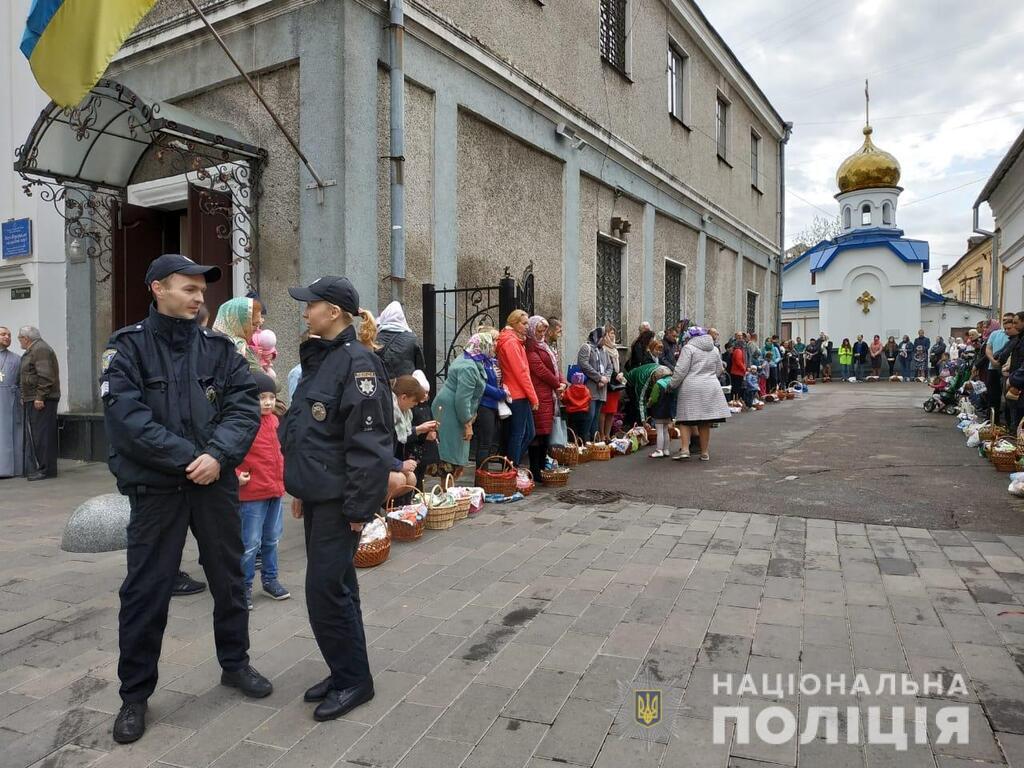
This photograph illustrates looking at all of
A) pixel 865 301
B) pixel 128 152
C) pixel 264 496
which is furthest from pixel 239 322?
pixel 865 301

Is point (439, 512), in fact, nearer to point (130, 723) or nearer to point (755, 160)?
point (130, 723)

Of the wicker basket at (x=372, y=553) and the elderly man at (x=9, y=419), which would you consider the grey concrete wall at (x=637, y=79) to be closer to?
the wicker basket at (x=372, y=553)

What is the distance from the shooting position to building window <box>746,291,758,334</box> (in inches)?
902

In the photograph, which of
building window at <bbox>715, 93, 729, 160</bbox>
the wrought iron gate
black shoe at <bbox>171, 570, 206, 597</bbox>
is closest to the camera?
black shoe at <bbox>171, 570, 206, 597</bbox>

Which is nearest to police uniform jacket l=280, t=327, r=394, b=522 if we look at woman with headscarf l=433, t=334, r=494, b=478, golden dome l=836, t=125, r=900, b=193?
woman with headscarf l=433, t=334, r=494, b=478

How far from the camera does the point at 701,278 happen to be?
18203mm

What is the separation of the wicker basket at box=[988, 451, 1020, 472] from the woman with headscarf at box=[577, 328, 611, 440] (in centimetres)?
461

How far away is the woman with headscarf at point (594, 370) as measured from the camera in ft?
32.8

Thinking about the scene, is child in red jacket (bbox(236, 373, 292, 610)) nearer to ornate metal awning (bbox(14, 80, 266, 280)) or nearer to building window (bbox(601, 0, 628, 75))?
ornate metal awning (bbox(14, 80, 266, 280))

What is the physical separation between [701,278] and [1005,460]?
10.5 meters

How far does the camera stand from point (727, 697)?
315 centimetres

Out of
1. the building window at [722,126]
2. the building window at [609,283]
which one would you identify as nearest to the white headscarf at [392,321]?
the building window at [609,283]

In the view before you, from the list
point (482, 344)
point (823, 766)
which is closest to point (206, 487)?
point (823, 766)

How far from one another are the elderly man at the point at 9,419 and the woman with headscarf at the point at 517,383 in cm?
619
